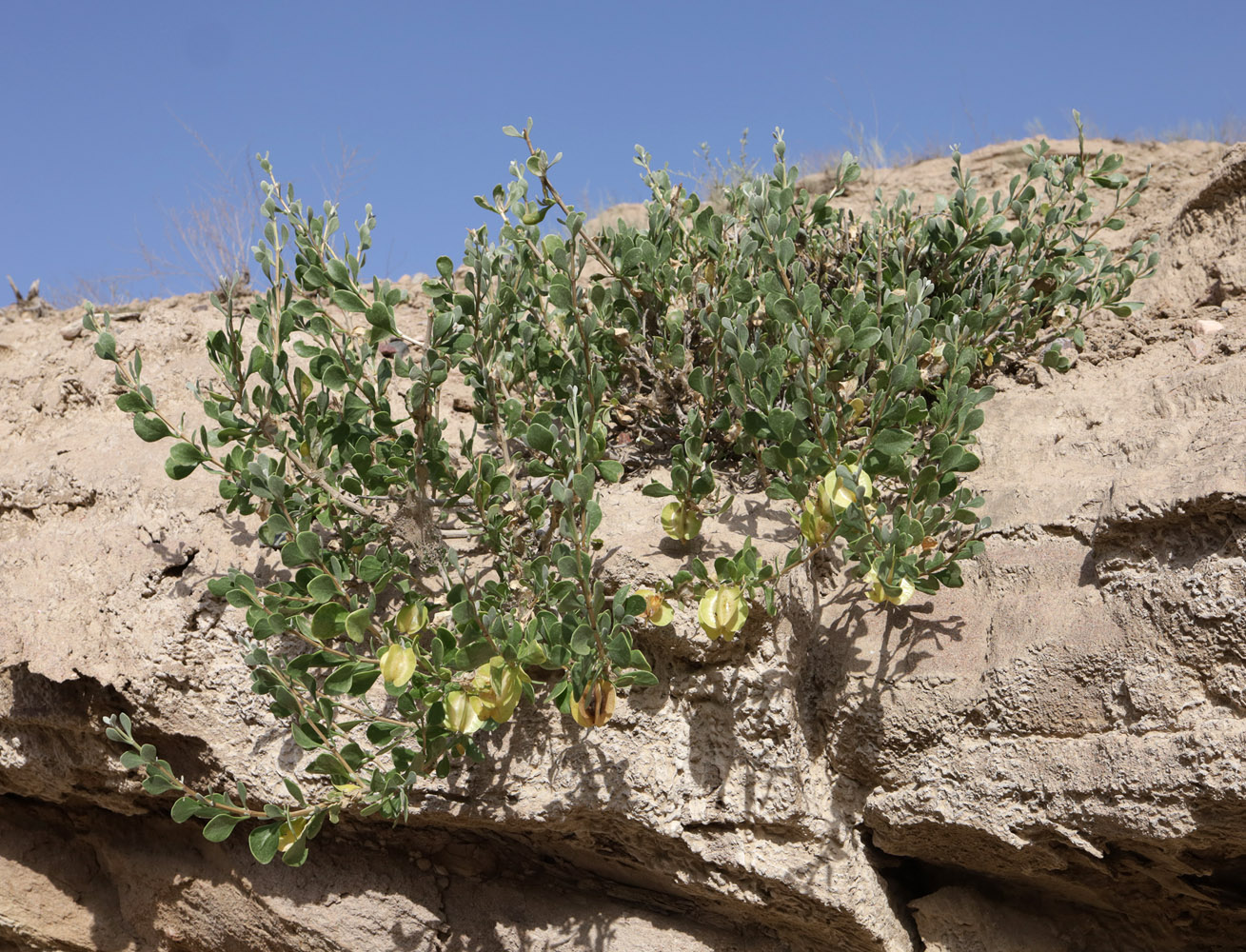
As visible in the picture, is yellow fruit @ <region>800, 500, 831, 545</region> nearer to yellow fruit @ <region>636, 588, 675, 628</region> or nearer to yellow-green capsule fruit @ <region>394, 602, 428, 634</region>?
yellow fruit @ <region>636, 588, 675, 628</region>

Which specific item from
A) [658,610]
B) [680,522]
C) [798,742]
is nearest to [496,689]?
[658,610]

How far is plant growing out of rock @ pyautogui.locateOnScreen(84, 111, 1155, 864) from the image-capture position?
220cm

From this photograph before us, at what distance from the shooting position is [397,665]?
7.12 ft

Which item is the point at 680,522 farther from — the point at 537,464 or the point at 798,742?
the point at 798,742

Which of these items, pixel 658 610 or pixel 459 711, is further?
pixel 658 610

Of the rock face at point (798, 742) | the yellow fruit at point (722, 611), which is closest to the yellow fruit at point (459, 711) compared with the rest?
the rock face at point (798, 742)

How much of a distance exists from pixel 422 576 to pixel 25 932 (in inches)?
74.3

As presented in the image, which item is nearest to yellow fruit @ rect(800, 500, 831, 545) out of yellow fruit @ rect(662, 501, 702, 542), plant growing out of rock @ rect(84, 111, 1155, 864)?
plant growing out of rock @ rect(84, 111, 1155, 864)

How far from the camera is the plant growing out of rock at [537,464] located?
2201 mm

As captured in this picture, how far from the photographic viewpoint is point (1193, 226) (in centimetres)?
335

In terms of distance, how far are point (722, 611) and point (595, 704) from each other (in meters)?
0.35

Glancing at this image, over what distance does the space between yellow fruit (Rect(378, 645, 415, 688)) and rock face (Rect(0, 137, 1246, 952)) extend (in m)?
0.51

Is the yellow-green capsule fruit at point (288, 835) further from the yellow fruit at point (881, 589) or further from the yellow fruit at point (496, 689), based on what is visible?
the yellow fruit at point (881, 589)

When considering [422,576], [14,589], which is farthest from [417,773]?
[14,589]
